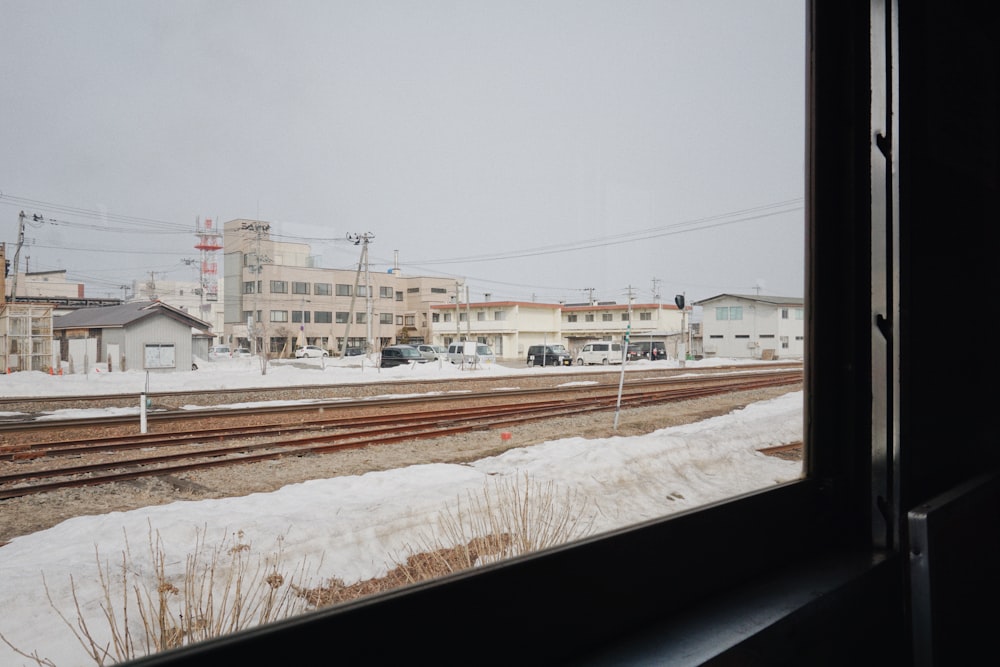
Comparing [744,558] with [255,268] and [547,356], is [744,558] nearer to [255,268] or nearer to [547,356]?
[255,268]

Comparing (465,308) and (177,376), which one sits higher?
(465,308)

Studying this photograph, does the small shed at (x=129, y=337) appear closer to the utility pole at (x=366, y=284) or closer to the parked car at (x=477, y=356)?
the utility pole at (x=366, y=284)

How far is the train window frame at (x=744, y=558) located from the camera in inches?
28.2

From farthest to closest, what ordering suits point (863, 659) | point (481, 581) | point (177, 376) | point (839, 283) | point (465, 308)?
1. point (465, 308)
2. point (177, 376)
3. point (839, 283)
4. point (863, 659)
5. point (481, 581)

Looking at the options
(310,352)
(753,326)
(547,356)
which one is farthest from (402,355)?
(547,356)

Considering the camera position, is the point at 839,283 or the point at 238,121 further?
A: the point at 839,283

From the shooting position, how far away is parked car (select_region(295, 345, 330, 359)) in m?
1.60

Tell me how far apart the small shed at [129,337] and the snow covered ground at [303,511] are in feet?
0.19

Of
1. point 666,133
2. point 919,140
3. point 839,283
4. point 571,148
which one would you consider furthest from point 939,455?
point 571,148

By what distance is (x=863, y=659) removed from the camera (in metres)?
1.28

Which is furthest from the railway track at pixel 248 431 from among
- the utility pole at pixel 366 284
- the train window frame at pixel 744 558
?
the utility pole at pixel 366 284

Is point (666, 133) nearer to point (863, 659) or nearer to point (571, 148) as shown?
point (571, 148)

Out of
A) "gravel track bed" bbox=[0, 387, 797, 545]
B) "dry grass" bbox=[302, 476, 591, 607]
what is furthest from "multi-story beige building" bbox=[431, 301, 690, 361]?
"dry grass" bbox=[302, 476, 591, 607]

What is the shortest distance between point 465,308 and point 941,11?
1.58 meters
